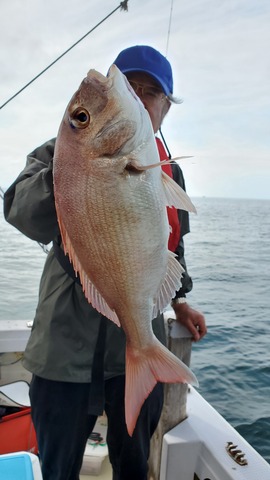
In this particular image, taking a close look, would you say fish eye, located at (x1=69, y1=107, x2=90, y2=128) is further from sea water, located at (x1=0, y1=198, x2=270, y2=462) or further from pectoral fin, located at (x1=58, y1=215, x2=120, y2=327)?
sea water, located at (x1=0, y1=198, x2=270, y2=462)

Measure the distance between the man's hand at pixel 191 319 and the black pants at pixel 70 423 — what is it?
0.50 m

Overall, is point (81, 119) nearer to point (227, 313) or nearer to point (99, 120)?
point (99, 120)

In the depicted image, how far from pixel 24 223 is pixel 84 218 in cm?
38

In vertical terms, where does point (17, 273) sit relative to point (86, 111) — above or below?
below

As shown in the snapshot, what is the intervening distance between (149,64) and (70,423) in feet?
4.86

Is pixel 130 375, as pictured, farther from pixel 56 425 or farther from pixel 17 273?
pixel 17 273

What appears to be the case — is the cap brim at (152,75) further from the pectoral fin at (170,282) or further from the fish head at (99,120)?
the pectoral fin at (170,282)

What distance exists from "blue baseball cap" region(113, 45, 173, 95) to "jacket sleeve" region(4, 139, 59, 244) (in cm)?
52

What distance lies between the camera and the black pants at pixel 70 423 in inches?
69.9

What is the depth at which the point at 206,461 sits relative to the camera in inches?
90.4

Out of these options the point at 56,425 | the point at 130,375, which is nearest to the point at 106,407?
the point at 56,425

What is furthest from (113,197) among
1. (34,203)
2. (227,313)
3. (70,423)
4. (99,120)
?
(227,313)

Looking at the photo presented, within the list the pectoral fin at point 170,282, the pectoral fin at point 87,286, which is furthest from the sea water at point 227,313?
the pectoral fin at point 87,286

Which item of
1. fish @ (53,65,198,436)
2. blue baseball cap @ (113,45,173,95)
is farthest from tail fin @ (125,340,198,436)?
blue baseball cap @ (113,45,173,95)
